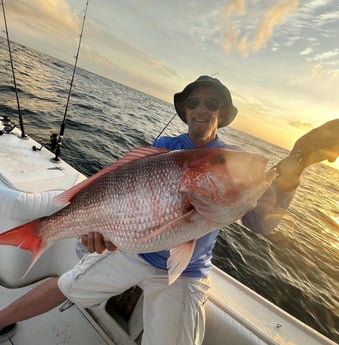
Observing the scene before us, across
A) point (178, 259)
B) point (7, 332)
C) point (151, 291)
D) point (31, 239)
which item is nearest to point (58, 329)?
point (7, 332)

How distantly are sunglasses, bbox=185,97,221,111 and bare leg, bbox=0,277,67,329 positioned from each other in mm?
2197

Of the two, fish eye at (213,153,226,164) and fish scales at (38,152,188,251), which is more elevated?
fish eye at (213,153,226,164)

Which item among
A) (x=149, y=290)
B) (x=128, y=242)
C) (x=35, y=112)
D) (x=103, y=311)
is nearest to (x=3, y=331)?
(x=103, y=311)

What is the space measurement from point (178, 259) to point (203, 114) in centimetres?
154

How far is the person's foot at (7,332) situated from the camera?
2.68m

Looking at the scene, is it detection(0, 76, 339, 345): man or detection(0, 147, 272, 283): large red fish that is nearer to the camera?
detection(0, 147, 272, 283): large red fish

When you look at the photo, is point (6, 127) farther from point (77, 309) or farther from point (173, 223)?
point (173, 223)

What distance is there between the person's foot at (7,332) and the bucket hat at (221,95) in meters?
2.88

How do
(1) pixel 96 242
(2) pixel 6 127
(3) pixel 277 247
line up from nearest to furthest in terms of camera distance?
(1) pixel 96 242, (2) pixel 6 127, (3) pixel 277 247

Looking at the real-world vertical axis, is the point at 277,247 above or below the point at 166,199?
below

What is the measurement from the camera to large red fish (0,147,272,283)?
5.14ft

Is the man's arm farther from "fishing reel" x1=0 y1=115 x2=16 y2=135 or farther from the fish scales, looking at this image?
"fishing reel" x1=0 y1=115 x2=16 y2=135

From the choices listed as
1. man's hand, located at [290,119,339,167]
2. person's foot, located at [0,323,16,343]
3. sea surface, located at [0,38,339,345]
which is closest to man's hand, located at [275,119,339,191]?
man's hand, located at [290,119,339,167]

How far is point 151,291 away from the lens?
7.81 feet
